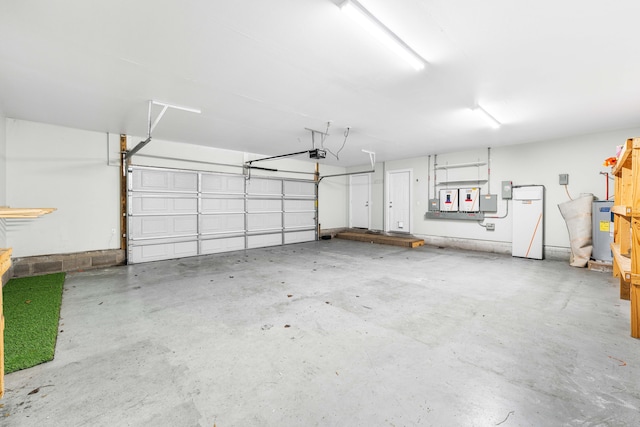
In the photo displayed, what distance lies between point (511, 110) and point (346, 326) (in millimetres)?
4181

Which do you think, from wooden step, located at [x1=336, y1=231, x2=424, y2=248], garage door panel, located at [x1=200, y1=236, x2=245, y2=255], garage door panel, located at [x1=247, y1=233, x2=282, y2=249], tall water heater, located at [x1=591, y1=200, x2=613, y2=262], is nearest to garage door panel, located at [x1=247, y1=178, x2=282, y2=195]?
garage door panel, located at [x1=247, y1=233, x2=282, y2=249]

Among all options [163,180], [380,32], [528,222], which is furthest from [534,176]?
[163,180]

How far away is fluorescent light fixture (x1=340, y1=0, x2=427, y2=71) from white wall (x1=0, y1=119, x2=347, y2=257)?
5.64m

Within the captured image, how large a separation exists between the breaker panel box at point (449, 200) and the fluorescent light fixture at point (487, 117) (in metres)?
2.80

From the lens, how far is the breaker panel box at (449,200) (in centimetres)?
762

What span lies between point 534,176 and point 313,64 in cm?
626

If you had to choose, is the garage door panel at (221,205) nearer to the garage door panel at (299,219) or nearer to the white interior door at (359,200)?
Result: the garage door panel at (299,219)

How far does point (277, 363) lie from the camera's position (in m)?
2.11

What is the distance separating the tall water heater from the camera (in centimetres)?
501

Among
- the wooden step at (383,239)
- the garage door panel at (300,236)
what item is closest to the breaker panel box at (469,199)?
the wooden step at (383,239)

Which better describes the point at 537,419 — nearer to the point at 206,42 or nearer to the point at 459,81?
the point at 459,81

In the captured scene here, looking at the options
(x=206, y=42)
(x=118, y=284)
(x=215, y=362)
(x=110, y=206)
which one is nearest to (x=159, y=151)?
(x=110, y=206)

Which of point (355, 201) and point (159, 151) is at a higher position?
point (159, 151)

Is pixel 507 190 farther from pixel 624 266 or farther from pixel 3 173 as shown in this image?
pixel 3 173
